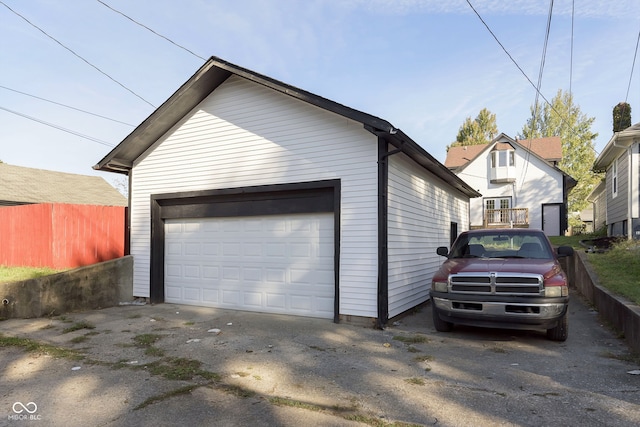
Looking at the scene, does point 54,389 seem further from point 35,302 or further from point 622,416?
point 622,416

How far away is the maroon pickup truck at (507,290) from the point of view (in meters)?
5.73

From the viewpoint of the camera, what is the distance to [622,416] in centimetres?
353

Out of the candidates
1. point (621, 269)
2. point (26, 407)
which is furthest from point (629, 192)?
point (26, 407)

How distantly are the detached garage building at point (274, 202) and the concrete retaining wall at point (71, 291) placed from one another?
42cm

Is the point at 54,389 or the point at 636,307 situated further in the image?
the point at 636,307

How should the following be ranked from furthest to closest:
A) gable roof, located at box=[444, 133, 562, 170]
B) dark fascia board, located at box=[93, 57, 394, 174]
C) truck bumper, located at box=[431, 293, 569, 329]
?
gable roof, located at box=[444, 133, 562, 170] < dark fascia board, located at box=[93, 57, 394, 174] < truck bumper, located at box=[431, 293, 569, 329]

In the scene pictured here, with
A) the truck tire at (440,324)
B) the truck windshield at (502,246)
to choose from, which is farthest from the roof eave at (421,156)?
the truck tire at (440,324)

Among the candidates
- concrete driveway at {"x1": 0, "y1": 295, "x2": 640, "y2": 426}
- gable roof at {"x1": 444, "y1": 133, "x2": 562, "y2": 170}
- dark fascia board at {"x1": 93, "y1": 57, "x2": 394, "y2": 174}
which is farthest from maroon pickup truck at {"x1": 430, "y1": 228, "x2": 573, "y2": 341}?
gable roof at {"x1": 444, "y1": 133, "x2": 562, "y2": 170}

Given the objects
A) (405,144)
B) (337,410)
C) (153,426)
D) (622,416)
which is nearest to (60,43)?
(405,144)

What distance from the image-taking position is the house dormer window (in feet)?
96.9

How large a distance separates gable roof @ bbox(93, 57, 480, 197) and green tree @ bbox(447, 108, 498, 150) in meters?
39.6

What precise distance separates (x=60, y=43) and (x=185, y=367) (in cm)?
1072
